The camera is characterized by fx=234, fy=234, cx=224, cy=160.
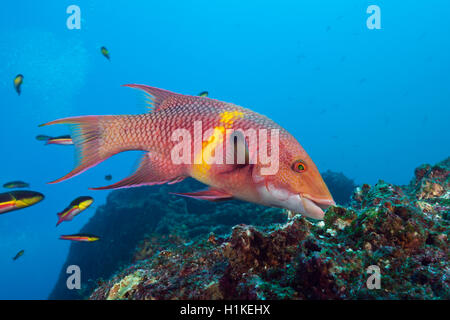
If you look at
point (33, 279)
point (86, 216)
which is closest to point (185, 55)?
point (86, 216)

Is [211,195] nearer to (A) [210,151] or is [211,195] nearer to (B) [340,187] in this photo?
(A) [210,151]

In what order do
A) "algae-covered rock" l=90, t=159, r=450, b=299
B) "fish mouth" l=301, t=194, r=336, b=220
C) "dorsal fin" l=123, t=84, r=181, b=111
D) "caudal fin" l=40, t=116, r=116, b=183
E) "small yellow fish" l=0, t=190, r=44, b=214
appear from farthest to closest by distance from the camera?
"small yellow fish" l=0, t=190, r=44, b=214
"dorsal fin" l=123, t=84, r=181, b=111
"caudal fin" l=40, t=116, r=116, b=183
"fish mouth" l=301, t=194, r=336, b=220
"algae-covered rock" l=90, t=159, r=450, b=299

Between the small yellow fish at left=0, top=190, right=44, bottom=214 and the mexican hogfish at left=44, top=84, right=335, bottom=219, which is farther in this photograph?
the small yellow fish at left=0, top=190, right=44, bottom=214

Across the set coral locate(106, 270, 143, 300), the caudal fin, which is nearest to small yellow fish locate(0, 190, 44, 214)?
the caudal fin

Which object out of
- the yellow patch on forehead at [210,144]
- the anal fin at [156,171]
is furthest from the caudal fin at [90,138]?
the yellow patch on forehead at [210,144]

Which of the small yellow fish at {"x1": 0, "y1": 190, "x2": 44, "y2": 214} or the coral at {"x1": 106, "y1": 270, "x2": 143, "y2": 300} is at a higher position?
the small yellow fish at {"x1": 0, "y1": 190, "x2": 44, "y2": 214}

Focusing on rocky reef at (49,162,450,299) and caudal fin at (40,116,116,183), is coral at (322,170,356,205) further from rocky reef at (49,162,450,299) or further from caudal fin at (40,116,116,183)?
caudal fin at (40,116,116,183)

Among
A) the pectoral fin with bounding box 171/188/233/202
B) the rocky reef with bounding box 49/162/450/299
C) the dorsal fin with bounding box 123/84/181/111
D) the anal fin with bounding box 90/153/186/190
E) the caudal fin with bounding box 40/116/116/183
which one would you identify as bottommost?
the rocky reef with bounding box 49/162/450/299

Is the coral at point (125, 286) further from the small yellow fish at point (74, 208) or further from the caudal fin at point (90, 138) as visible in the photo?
the small yellow fish at point (74, 208)

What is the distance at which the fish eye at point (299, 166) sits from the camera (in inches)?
72.1

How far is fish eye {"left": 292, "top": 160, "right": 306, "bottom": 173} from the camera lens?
1.83 m

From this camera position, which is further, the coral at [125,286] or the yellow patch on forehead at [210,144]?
the yellow patch on forehead at [210,144]

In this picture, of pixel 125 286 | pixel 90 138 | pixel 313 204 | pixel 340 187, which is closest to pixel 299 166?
pixel 313 204

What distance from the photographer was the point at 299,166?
6.01 feet
